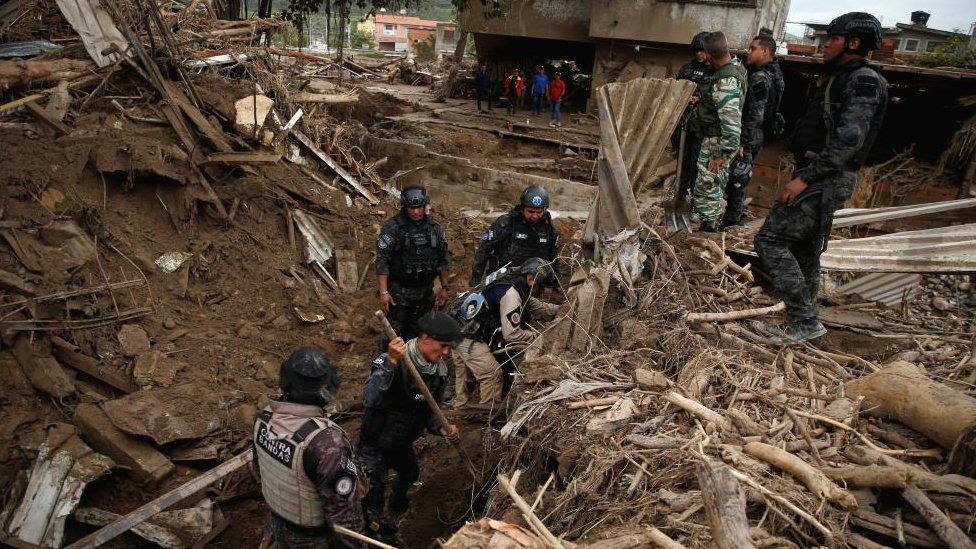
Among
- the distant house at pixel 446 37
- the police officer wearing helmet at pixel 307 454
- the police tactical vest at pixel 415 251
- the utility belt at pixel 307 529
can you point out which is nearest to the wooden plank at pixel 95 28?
the police tactical vest at pixel 415 251

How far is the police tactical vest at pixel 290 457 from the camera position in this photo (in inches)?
102

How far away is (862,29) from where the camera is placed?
334 centimetres

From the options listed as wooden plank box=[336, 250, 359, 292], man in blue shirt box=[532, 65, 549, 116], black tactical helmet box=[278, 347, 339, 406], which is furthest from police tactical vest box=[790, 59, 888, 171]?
man in blue shirt box=[532, 65, 549, 116]

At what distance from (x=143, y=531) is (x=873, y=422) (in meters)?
4.55

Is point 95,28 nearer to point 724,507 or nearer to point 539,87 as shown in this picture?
point 724,507

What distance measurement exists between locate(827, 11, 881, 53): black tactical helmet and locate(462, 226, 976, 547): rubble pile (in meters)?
1.69

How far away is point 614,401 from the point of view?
2889mm

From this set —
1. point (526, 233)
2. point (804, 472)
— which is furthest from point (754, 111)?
point (804, 472)

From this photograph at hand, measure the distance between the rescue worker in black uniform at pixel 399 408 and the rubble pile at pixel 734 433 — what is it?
0.57 m

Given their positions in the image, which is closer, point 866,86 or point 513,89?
point 866,86

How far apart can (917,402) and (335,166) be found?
7.46 m

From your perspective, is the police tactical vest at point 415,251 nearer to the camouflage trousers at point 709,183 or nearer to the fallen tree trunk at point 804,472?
the camouflage trousers at point 709,183

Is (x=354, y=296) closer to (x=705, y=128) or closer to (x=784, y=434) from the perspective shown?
(x=705, y=128)

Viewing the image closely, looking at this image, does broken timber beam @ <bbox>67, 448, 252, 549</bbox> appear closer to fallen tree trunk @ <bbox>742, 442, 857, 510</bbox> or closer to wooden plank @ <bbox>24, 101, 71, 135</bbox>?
fallen tree trunk @ <bbox>742, 442, 857, 510</bbox>
